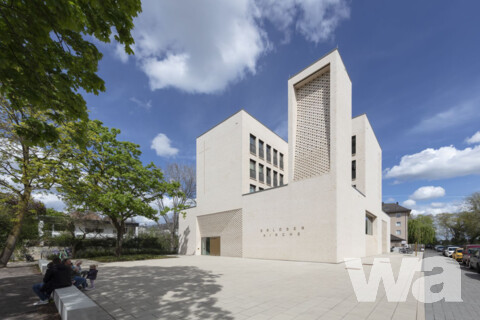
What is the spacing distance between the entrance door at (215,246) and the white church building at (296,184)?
0.10 metres

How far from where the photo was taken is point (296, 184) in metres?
19.6

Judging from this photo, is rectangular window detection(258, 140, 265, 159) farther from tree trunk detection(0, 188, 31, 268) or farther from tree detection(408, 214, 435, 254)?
tree detection(408, 214, 435, 254)

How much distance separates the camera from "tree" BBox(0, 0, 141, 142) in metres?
3.93

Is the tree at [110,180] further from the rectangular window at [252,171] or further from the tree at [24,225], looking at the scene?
the rectangular window at [252,171]

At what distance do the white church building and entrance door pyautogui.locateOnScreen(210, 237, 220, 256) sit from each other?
0.33 feet

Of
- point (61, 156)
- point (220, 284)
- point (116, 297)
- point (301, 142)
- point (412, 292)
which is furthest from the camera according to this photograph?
point (301, 142)

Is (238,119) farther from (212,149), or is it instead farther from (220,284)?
(220,284)

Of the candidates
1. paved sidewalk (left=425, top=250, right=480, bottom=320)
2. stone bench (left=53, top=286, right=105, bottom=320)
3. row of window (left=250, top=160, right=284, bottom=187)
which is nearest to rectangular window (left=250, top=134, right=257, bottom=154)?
row of window (left=250, top=160, right=284, bottom=187)

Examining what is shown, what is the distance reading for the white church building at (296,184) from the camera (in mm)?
17969

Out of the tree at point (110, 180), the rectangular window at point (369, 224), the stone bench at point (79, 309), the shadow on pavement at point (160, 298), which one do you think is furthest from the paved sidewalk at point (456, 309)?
the rectangular window at point (369, 224)

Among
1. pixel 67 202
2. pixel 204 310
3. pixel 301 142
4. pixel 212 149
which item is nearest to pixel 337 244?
pixel 301 142

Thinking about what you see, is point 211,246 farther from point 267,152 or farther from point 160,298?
point 160,298

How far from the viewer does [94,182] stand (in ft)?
58.9

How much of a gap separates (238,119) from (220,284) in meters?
18.8
